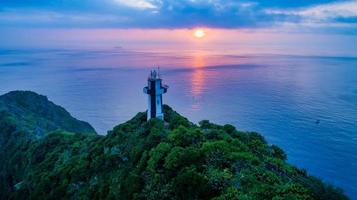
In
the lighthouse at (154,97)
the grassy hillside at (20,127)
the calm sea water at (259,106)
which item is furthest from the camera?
the calm sea water at (259,106)

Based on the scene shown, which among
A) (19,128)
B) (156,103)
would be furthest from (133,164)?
(19,128)

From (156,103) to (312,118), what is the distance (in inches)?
2114

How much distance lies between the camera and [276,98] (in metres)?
96.6

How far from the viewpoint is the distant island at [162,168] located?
13.4 meters

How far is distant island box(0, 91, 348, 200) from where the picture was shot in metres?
13.4

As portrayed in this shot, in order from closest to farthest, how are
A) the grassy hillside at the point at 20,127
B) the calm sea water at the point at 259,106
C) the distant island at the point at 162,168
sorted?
the distant island at the point at 162,168, the grassy hillside at the point at 20,127, the calm sea water at the point at 259,106

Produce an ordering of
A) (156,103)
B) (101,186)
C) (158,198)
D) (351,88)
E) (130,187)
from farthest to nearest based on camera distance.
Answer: (351,88), (156,103), (101,186), (130,187), (158,198)

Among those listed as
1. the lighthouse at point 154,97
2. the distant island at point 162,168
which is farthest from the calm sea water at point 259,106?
the distant island at point 162,168

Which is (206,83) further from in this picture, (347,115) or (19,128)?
(19,128)

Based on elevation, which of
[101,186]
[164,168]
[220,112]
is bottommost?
[220,112]

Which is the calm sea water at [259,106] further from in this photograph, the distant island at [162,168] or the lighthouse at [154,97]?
the distant island at [162,168]

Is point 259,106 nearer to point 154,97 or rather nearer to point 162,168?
point 154,97

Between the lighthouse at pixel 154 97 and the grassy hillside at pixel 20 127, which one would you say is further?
the grassy hillside at pixel 20 127

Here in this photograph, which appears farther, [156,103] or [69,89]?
[69,89]
